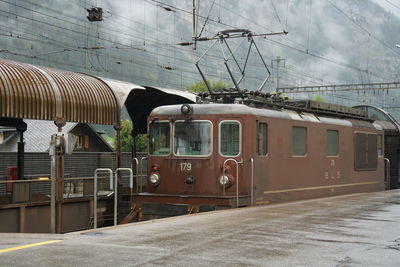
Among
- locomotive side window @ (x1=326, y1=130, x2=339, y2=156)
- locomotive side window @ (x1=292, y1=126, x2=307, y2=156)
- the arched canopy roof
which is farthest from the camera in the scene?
the arched canopy roof

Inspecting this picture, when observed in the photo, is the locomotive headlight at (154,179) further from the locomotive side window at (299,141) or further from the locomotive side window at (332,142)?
the locomotive side window at (332,142)

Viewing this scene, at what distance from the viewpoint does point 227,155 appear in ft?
46.9

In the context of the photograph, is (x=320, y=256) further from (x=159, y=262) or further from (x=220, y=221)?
(x=220, y=221)

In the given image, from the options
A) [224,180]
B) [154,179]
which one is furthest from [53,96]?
[224,180]

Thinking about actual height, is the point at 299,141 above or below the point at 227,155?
above

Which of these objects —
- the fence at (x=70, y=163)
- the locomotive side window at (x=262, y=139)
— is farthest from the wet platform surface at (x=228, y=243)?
the fence at (x=70, y=163)

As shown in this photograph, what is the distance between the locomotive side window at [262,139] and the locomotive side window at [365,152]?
20.2ft

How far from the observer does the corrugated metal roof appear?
14.9 m

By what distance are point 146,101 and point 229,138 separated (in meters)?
7.70

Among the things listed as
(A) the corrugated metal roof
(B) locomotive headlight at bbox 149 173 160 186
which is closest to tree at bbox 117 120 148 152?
(A) the corrugated metal roof

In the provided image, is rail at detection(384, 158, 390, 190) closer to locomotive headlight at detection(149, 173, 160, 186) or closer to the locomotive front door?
the locomotive front door

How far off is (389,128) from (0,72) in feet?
55.0

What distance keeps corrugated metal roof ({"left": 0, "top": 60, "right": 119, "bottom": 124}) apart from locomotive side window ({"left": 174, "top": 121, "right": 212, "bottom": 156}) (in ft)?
11.4

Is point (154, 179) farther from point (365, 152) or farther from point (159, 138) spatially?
point (365, 152)
